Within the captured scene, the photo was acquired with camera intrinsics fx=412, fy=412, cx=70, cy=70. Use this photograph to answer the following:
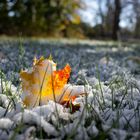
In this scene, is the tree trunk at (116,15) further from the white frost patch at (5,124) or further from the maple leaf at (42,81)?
the white frost patch at (5,124)

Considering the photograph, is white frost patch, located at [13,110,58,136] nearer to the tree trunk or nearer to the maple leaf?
the maple leaf

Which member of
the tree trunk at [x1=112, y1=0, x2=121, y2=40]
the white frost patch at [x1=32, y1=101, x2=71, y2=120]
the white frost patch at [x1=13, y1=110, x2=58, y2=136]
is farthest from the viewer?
the tree trunk at [x1=112, y1=0, x2=121, y2=40]

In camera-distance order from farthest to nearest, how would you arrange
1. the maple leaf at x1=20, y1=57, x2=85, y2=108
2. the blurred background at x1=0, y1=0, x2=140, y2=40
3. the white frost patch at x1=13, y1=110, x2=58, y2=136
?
the blurred background at x1=0, y1=0, x2=140, y2=40 < the maple leaf at x1=20, y1=57, x2=85, y2=108 < the white frost patch at x1=13, y1=110, x2=58, y2=136

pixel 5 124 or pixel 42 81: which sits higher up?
pixel 42 81

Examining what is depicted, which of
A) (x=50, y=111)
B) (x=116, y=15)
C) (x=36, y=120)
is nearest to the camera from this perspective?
(x=36, y=120)

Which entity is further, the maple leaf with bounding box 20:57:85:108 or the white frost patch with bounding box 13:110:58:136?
the maple leaf with bounding box 20:57:85:108

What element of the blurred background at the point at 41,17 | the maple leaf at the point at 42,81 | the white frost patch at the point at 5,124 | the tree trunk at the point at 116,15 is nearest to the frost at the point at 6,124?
the white frost patch at the point at 5,124

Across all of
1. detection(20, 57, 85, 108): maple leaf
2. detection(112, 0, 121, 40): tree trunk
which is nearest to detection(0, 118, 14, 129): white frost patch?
detection(20, 57, 85, 108): maple leaf

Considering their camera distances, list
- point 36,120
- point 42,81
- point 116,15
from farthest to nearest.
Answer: point 116,15
point 42,81
point 36,120

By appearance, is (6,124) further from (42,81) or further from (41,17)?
(41,17)

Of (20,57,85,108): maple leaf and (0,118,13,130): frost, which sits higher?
(20,57,85,108): maple leaf

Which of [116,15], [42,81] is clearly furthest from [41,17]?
[42,81]
